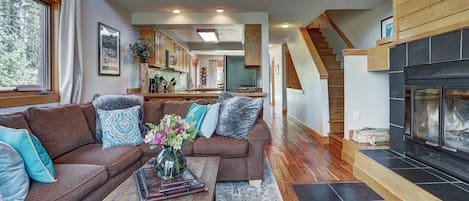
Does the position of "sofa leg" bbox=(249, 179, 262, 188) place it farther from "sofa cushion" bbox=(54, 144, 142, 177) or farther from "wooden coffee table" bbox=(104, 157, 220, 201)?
"sofa cushion" bbox=(54, 144, 142, 177)

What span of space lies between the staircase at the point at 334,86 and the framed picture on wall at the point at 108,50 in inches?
151

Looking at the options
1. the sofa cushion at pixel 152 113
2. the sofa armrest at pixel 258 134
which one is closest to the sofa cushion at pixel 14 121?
the sofa cushion at pixel 152 113

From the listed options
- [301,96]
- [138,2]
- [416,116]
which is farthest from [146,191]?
[301,96]

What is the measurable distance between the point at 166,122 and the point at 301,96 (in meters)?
5.60

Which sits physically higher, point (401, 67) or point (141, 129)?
point (401, 67)

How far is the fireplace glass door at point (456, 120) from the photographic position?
2311 millimetres

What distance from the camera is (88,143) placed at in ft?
10.1

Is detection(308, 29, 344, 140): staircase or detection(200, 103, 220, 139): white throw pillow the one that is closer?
detection(200, 103, 220, 139): white throw pillow

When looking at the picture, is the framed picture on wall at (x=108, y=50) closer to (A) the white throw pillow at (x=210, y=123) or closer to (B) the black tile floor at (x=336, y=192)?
(A) the white throw pillow at (x=210, y=123)

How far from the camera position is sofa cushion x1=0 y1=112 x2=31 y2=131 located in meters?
2.17

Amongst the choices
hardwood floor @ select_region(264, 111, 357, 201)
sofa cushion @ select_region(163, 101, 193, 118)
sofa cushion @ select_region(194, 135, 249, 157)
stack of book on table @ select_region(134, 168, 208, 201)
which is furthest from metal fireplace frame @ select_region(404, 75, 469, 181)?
sofa cushion @ select_region(163, 101, 193, 118)

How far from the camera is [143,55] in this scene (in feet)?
17.1

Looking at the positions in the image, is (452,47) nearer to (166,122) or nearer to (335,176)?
(335,176)

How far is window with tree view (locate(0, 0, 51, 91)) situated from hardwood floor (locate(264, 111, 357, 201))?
278 centimetres
